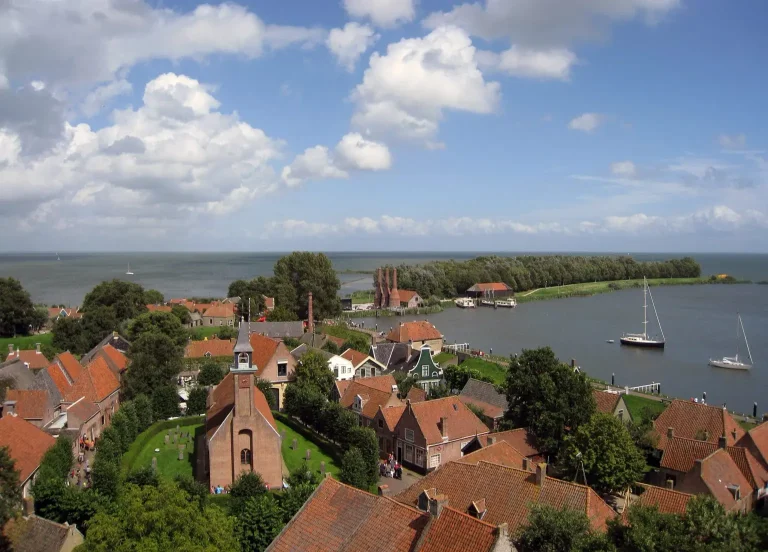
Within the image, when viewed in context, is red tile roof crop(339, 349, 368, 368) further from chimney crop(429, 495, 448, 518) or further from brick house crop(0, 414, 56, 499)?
chimney crop(429, 495, 448, 518)

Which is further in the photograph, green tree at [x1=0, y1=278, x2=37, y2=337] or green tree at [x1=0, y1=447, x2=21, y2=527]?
green tree at [x1=0, y1=278, x2=37, y2=337]

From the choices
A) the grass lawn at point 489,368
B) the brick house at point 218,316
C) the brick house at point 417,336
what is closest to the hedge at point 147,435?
the grass lawn at point 489,368

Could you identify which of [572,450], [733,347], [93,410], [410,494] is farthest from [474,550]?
[733,347]

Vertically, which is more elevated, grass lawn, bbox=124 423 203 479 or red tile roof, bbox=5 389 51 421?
red tile roof, bbox=5 389 51 421

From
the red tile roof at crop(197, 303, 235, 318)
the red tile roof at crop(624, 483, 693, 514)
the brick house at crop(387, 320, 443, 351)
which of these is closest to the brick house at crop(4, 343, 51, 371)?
the brick house at crop(387, 320, 443, 351)

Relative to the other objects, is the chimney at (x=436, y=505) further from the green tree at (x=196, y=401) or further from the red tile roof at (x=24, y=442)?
the green tree at (x=196, y=401)

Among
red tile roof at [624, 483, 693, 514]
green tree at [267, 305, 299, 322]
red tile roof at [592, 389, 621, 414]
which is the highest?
green tree at [267, 305, 299, 322]

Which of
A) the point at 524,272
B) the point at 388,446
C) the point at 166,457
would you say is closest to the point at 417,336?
the point at 388,446
